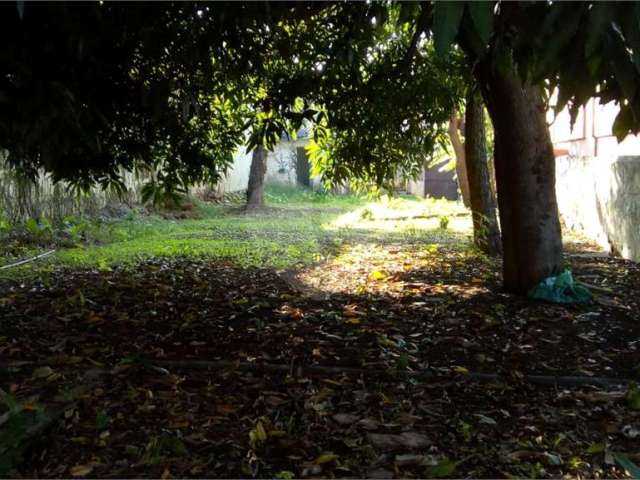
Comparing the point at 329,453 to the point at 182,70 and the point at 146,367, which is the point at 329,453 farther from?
the point at 182,70

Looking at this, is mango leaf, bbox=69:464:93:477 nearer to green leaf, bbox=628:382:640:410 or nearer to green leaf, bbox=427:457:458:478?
green leaf, bbox=427:457:458:478

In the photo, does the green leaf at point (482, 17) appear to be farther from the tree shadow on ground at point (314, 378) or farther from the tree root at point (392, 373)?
the tree root at point (392, 373)

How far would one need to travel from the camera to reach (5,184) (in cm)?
910

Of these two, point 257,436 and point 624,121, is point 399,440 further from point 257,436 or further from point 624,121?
point 624,121

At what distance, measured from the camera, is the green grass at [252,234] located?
7.44 meters

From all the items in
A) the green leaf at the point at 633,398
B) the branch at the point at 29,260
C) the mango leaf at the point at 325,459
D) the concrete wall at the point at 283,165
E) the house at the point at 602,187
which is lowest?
the green leaf at the point at 633,398

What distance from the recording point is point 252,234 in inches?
413

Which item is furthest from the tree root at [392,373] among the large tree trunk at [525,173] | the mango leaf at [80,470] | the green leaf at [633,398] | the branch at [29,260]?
the branch at [29,260]

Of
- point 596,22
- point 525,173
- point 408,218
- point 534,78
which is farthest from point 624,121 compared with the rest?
point 408,218

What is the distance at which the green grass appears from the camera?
744 cm

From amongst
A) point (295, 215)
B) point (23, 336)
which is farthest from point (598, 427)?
point (295, 215)

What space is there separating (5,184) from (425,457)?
8566 mm

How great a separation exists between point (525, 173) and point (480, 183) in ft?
8.69

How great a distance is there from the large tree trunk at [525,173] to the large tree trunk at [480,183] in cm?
208
